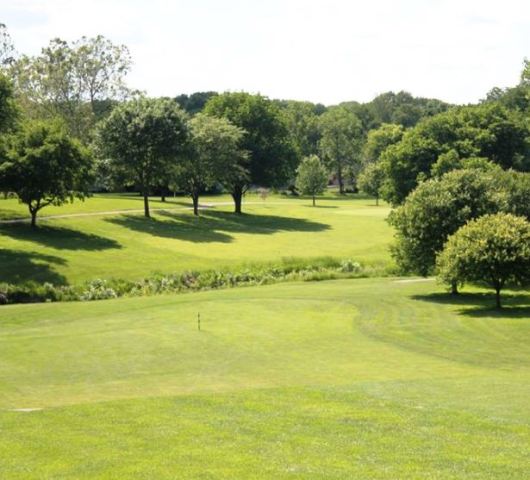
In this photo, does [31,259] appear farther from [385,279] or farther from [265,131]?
[265,131]

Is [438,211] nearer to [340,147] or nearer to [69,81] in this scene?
[69,81]

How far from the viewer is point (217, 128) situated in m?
96.6

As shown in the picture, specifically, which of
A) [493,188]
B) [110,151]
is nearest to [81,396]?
[493,188]

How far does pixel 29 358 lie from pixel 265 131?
82.3 metres

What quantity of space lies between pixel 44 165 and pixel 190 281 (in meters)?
18.4

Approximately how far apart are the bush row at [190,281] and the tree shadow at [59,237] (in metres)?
11.2

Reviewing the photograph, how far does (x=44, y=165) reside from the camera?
6656 cm

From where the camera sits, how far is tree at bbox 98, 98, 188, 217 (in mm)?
85625

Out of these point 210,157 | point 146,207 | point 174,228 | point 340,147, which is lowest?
point 174,228

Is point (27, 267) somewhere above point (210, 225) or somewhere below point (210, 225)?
below

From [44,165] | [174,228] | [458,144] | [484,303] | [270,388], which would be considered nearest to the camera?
[270,388]

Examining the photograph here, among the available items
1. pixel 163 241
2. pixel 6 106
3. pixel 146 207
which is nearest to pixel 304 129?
pixel 146 207

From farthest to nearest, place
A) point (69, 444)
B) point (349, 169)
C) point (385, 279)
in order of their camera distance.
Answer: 1. point (349, 169)
2. point (385, 279)
3. point (69, 444)

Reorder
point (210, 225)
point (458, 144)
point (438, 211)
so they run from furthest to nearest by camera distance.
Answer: point (210, 225), point (458, 144), point (438, 211)
